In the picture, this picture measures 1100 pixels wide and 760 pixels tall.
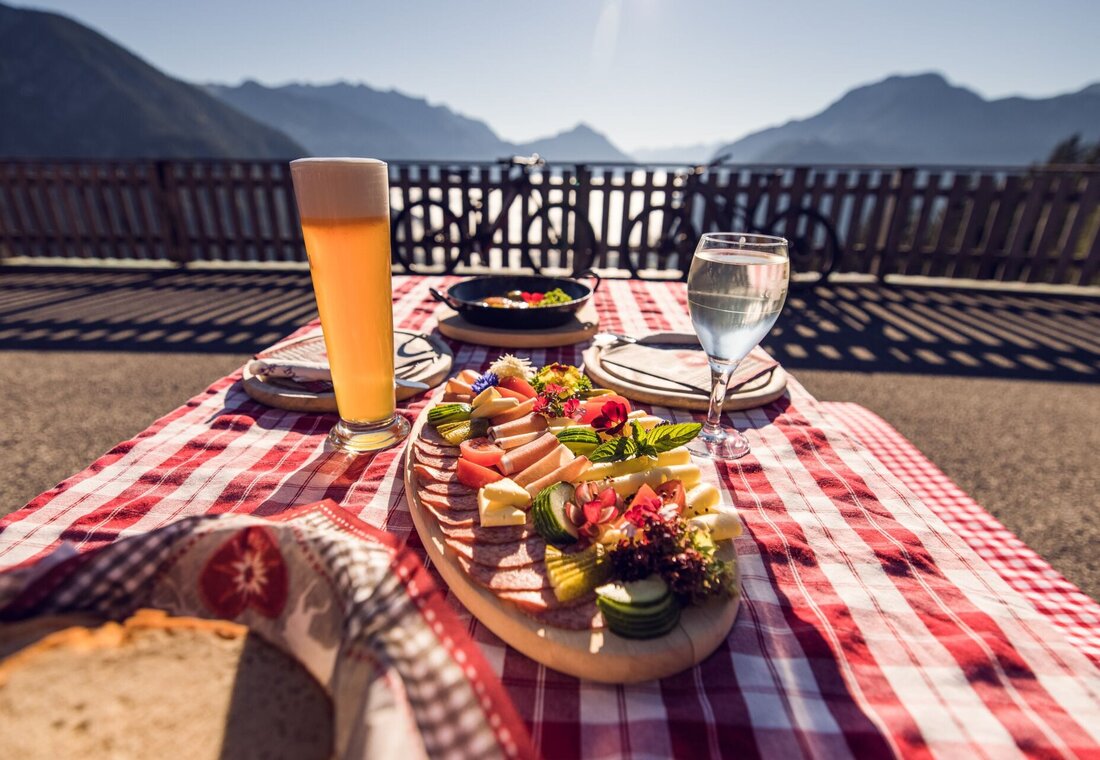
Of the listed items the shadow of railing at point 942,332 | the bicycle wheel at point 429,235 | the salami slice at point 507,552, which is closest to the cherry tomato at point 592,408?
the salami slice at point 507,552

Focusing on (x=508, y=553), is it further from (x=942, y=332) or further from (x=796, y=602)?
(x=942, y=332)

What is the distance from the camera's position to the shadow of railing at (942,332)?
5.23 metres

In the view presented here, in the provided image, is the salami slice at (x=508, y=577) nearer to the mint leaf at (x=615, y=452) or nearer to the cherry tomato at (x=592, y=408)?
the mint leaf at (x=615, y=452)

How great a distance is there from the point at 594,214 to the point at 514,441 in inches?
326

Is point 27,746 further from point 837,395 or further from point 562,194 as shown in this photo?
point 562,194

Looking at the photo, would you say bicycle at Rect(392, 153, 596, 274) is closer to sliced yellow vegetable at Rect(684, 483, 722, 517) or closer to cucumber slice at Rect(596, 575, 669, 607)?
sliced yellow vegetable at Rect(684, 483, 722, 517)

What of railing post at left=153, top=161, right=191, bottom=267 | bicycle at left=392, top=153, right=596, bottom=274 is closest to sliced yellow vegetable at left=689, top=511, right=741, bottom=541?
bicycle at left=392, top=153, right=596, bottom=274

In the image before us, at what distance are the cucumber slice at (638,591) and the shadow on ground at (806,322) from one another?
4.97 m

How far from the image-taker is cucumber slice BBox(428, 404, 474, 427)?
114cm

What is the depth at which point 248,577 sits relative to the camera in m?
0.60

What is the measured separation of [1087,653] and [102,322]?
8.11 meters

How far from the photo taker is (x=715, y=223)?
8477 millimetres

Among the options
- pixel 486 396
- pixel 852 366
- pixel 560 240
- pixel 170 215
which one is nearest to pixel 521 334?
pixel 486 396

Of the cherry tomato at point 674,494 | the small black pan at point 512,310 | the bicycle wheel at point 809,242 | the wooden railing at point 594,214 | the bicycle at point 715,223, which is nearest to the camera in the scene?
the cherry tomato at point 674,494
